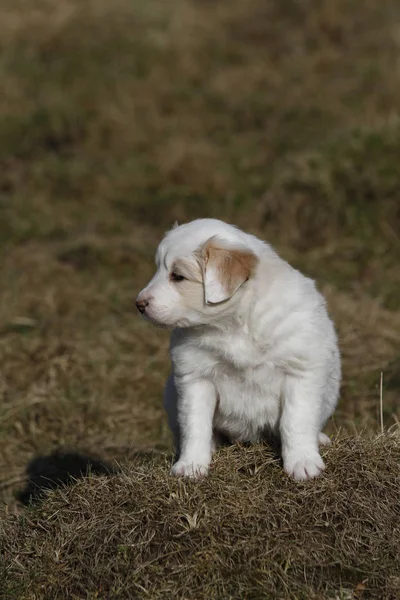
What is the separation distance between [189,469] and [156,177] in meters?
7.19

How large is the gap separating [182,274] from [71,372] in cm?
328

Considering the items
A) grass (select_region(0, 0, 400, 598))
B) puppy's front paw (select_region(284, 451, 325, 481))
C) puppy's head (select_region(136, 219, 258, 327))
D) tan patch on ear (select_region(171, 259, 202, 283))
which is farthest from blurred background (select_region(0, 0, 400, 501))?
tan patch on ear (select_region(171, 259, 202, 283))

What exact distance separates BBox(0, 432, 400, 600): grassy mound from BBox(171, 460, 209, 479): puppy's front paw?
0.16 ft

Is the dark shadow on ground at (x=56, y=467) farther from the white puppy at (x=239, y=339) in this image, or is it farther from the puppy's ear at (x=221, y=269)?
the puppy's ear at (x=221, y=269)

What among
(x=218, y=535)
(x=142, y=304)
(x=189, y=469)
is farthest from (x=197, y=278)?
(x=218, y=535)

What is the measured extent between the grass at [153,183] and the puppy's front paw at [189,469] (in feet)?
0.32

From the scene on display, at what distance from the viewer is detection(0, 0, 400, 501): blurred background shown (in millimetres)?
7043

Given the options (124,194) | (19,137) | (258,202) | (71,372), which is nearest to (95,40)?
(19,137)

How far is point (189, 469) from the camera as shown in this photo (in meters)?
4.20

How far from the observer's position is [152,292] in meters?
4.08

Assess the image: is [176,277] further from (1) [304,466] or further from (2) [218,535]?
(2) [218,535]

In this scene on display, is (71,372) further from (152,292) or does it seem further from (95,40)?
(95,40)

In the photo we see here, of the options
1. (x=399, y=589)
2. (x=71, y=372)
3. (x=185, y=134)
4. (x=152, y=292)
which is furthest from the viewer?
(x=185, y=134)

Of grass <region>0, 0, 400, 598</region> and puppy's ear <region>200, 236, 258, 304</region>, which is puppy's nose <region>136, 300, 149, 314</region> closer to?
puppy's ear <region>200, 236, 258, 304</region>
